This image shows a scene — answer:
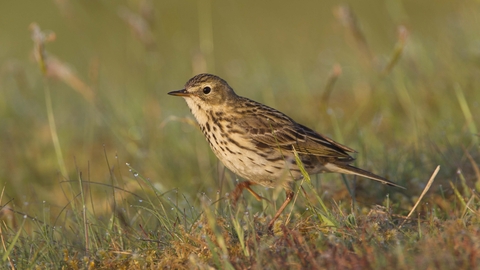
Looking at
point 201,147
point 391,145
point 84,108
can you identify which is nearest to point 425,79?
point 391,145

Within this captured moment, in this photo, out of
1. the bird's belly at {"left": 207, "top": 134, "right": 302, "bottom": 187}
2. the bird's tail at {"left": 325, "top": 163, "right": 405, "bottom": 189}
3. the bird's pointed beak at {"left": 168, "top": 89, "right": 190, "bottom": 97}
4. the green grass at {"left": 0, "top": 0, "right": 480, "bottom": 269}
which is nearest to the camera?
the green grass at {"left": 0, "top": 0, "right": 480, "bottom": 269}

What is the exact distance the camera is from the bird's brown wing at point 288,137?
542 centimetres

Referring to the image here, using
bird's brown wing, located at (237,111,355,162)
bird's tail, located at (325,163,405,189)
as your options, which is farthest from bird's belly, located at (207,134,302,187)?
bird's tail, located at (325,163,405,189)

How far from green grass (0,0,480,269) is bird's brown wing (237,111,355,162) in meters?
0.33

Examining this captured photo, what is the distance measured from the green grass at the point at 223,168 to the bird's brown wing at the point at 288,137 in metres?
0.33

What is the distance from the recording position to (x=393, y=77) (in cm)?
833

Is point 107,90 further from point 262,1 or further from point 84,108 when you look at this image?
point 262,1

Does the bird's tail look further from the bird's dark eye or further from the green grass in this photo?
the bird's dark eye

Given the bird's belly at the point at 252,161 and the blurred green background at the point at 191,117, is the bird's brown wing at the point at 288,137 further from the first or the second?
the blurred green background at the point at 191,117

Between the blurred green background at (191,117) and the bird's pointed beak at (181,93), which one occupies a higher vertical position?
the bird's pointed beak at (181,93)

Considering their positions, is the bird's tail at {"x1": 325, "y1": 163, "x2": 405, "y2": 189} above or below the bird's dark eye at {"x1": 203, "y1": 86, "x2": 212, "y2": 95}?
below

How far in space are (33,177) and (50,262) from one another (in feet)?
13.7

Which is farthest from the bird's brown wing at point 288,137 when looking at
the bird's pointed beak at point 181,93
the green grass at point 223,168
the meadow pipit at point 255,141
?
the bird's pointed beak at point 181,93

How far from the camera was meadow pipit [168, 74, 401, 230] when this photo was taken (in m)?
5.25
